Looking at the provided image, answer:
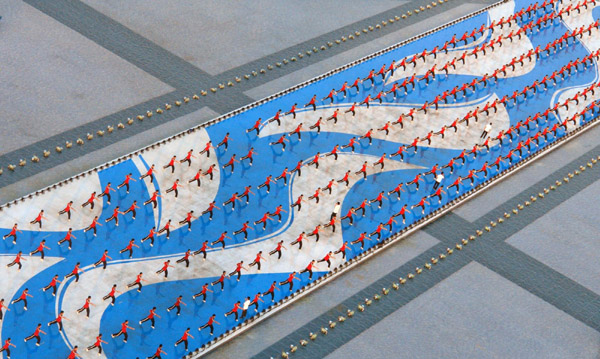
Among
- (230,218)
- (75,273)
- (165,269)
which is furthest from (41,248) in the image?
(230,218)

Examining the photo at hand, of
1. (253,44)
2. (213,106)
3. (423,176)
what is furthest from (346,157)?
(253,44)

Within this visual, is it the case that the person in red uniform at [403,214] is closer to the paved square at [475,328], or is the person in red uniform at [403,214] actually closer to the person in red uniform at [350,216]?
the person in red uniform at [350,216]

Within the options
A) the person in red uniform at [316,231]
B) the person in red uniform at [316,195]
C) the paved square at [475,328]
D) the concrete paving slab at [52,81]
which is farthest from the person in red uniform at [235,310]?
the concrete paving slab at [52,81]

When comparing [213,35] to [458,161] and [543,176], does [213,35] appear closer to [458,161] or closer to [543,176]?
[458,161]

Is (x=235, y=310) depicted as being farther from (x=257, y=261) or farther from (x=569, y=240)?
(x=569, y=240)

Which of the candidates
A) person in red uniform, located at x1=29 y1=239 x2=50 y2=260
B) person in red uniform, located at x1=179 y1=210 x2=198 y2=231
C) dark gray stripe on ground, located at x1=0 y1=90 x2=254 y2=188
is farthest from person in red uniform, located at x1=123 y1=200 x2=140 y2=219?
dark gray stripe on ground, located at x1=0 y1=90 x2=254 y2=188

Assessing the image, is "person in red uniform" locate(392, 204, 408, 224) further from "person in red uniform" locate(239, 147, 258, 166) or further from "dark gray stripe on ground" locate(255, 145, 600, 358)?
"person in red uniform" locate(239, 147, 258, 166)
